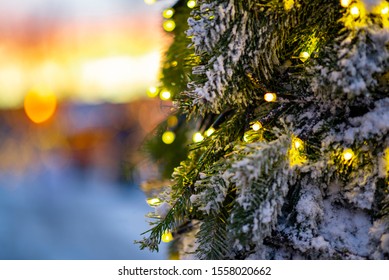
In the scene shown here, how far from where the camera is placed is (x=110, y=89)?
205cm

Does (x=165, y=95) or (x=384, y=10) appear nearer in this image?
(x=384, y=10)

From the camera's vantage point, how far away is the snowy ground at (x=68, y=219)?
5.51 feet

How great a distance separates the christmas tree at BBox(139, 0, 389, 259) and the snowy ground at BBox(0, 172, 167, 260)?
700 mm

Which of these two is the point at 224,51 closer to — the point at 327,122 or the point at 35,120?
the point at 327,122

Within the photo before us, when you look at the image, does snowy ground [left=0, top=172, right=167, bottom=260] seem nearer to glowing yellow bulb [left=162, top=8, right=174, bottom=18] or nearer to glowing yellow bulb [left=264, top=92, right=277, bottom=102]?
glowing yellow bulb [left=162, top=8, right=174, bottom=18]

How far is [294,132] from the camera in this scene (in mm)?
831

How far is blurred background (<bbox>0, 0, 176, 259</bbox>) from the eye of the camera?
1.78 meters

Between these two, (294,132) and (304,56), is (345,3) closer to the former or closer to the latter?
(304,56)

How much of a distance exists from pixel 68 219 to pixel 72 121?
560 millimetres

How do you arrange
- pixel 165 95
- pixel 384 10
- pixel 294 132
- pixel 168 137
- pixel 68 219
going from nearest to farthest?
1. pixel 384 10
2. pixel 294 132
3. pixel 165 95
4. pixel 168 137
5. pixel 68 219

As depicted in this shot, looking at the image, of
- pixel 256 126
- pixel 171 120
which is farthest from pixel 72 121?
pixel 256 126

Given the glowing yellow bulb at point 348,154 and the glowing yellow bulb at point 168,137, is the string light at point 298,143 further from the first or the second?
the glowing yellow bulb at point 168,137
